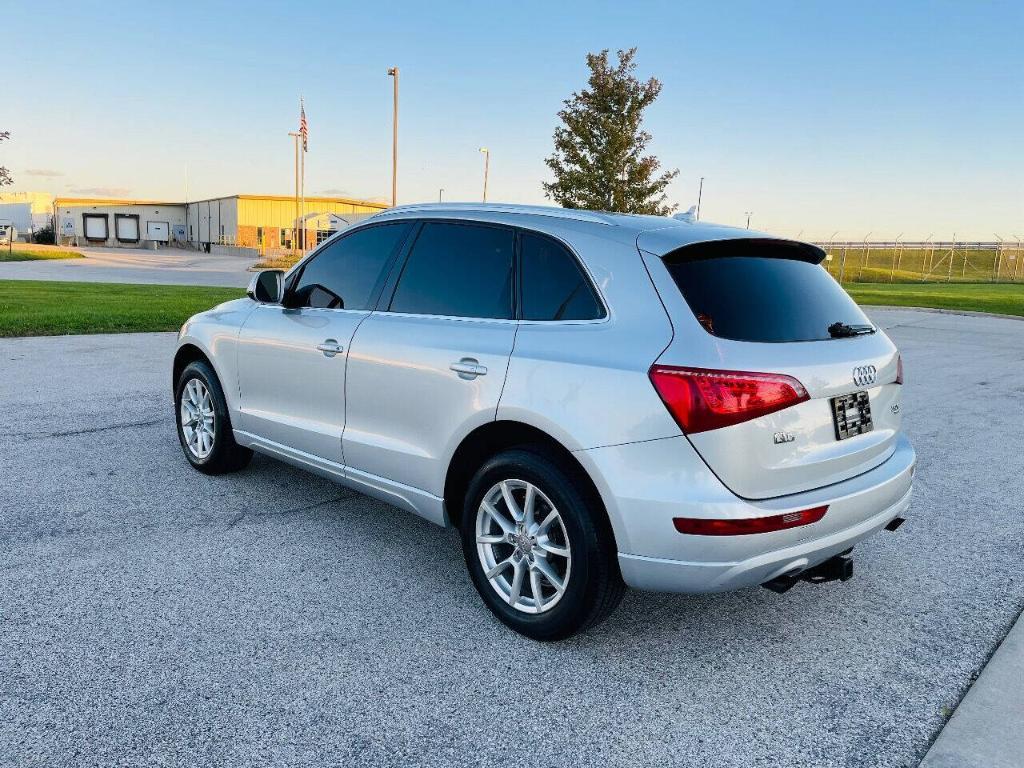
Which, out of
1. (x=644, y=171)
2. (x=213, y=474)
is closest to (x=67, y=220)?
(x=644, y=171)

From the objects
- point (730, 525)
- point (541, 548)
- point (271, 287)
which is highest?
point (271, 287)

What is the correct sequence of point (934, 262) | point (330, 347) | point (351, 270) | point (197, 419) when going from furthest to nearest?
point (934, 262), point (197, 419), point (351, 270), point (330, 347)

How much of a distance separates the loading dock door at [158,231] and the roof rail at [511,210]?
85.6m

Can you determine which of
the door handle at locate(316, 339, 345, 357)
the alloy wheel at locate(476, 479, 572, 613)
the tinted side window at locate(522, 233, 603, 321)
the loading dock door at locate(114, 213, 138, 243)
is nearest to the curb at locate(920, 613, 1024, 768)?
the alloy wheel at locate(476, 479, 572, 613)

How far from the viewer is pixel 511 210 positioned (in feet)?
11.6

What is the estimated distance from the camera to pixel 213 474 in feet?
17.0

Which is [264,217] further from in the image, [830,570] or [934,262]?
[830,570]

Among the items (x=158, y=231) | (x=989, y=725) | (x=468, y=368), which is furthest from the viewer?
(x=158, y=231)

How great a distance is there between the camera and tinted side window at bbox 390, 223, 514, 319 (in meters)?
3.42

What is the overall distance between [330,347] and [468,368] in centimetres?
110

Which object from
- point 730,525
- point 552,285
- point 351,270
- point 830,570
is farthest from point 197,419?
point 830,570

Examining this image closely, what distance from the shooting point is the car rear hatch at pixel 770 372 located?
264cm

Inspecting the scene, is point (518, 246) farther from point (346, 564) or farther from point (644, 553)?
point (346, 564)

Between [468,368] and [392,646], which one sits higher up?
[468,368]
